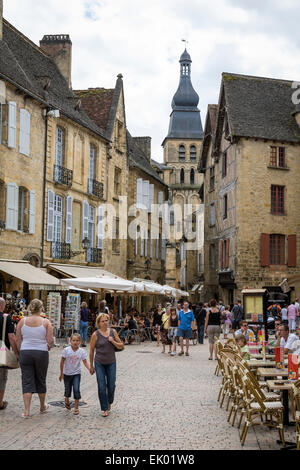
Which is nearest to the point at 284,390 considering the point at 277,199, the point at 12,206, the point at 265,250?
the point at 12,206

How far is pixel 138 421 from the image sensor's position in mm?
8297

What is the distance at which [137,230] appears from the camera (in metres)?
38.7

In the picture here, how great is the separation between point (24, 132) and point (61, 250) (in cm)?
546

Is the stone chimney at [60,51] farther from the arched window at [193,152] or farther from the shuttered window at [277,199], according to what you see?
the arched window at [193,152]

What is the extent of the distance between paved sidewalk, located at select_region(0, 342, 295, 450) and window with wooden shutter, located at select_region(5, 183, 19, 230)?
9.26 meters

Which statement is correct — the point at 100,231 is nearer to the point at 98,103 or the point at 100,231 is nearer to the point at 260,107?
the point at 98,103

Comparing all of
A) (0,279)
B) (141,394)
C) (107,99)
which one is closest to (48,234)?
(0,279)

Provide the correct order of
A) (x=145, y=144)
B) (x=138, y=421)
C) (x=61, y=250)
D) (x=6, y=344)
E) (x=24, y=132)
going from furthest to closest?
(x=145, y=144) < (x=61, y=250) < (x=24, y=132) < (x=6, y=344) < (x=138, y=421)

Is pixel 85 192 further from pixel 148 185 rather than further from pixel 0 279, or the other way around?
pixel 148 185

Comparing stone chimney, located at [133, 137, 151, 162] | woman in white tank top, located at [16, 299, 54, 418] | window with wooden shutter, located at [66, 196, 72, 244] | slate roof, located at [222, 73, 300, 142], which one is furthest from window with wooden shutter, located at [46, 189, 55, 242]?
stone chimney, located at [133, 137, 151, 162]

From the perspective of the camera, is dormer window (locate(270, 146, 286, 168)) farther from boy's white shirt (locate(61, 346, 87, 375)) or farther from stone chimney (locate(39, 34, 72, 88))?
boy's white shirt (locate(61, 346, 87, 375))

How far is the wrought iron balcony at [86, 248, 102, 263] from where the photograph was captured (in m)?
29.4

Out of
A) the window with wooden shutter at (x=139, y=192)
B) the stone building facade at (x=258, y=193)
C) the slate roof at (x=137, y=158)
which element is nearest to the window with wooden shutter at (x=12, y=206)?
the stone building facade at (x=258, y=193)

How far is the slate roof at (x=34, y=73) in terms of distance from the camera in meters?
22.9
